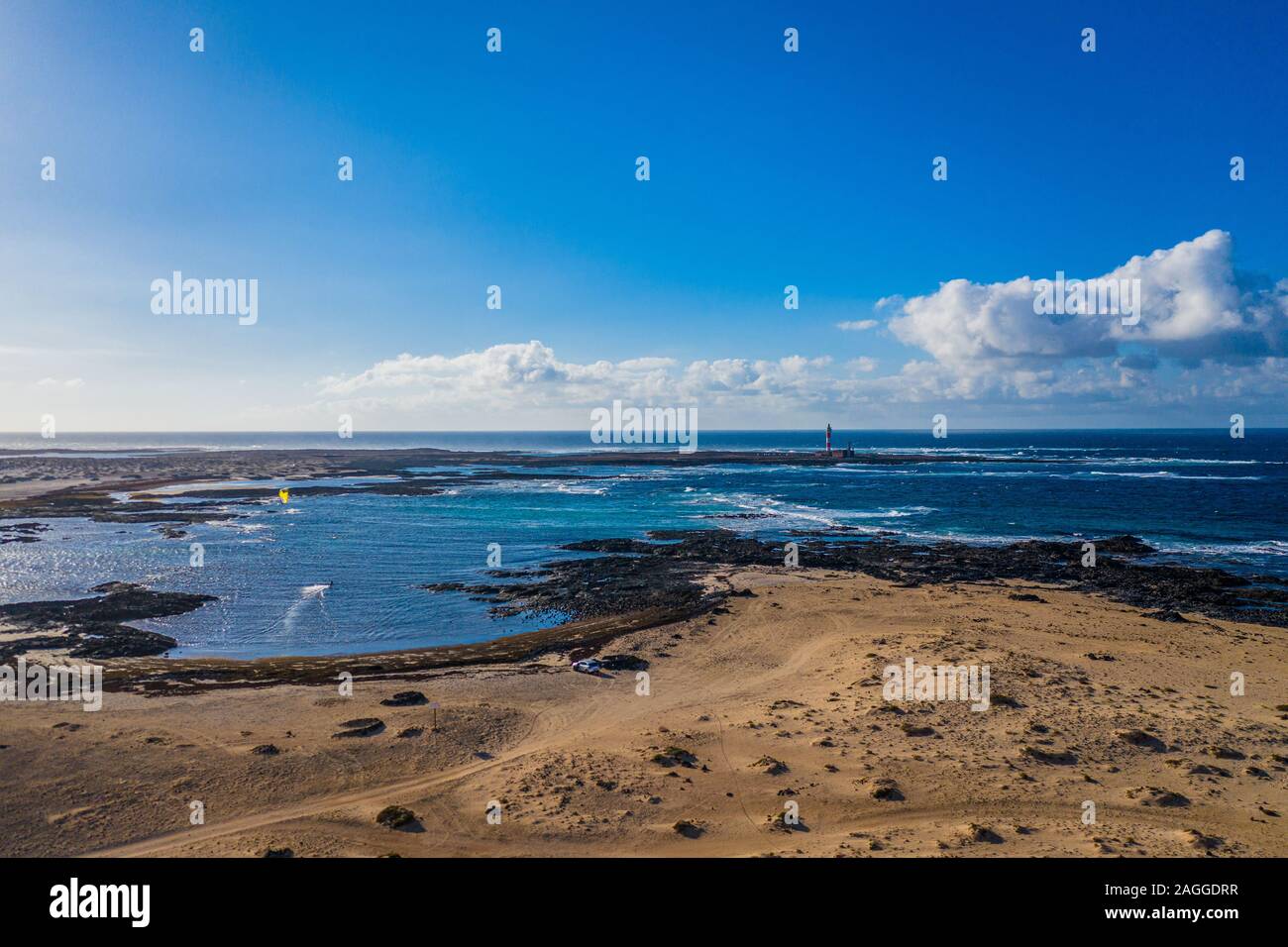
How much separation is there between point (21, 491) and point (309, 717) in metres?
89.0

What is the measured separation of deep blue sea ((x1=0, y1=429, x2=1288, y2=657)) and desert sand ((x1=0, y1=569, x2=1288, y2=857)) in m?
8.49

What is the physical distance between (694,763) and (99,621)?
1139 inches

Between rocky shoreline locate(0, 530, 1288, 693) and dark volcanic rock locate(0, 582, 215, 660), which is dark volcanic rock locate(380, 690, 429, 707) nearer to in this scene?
rocky shoreline locate(0, 530, 1288, 693)

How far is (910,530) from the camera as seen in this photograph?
57844mm

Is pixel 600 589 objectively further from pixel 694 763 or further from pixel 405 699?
pixel 694 763

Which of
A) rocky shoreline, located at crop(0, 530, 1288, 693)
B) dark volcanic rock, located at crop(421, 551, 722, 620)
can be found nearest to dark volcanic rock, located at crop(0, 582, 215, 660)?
rocky shoreline, located at crop(0, 530, 1288, 693)

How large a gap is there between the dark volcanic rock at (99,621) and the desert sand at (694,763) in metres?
6.63

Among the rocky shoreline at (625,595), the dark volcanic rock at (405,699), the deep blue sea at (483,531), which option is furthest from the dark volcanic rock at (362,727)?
the deep blue sea at (483,531)

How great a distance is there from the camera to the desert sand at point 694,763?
45.7ft

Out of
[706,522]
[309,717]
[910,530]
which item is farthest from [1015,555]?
[309,717]

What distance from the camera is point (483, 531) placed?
190 ft

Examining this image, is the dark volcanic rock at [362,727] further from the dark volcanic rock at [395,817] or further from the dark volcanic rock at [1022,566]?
the dark volcanic rock at [1022,566]

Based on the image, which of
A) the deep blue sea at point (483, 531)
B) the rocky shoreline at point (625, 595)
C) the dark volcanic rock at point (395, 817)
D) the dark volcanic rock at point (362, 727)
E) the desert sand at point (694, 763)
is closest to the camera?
the desert sand at point (694, 763)

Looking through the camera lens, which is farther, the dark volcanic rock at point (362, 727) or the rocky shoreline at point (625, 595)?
the rocky shoreline at point (625, 595)
